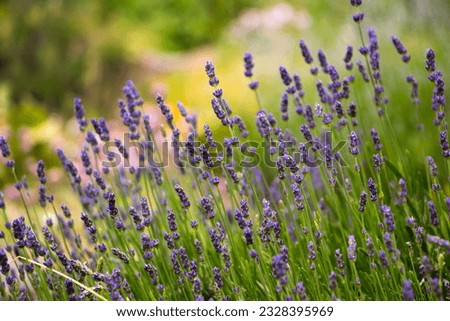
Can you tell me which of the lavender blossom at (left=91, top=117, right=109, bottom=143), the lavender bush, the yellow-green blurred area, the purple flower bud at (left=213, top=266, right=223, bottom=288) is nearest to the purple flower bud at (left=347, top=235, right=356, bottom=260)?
the lavender bush

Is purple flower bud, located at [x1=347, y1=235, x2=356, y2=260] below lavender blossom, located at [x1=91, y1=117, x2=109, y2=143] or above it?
below

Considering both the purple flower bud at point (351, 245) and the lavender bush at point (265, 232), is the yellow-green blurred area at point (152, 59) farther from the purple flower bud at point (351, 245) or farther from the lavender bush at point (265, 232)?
the purple flower bud at point (351, 245)

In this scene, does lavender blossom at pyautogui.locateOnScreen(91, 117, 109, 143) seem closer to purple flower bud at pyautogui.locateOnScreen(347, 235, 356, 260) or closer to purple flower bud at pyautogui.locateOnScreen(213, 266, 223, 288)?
purple flower bud at pyautogui.locateOnScreen(213, 266, 223, 288)

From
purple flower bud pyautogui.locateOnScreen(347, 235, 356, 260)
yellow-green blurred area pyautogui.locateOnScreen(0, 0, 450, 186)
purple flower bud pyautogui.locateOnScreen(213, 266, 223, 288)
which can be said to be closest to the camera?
purple flower bud pyautogui.locateOnScreen(347, 235, 356, 260)

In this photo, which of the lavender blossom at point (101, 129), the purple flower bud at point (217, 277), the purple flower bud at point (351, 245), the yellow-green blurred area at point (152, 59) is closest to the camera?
the purple flower bud at point (351, 245)

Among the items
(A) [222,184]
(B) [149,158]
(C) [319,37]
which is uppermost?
(B) [149,158]

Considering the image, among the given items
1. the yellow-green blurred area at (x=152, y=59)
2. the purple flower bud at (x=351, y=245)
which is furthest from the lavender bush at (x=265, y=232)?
the yellow-green blurred area at (x=152, y=59)

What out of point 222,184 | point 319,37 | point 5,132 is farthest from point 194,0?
point 222,184
